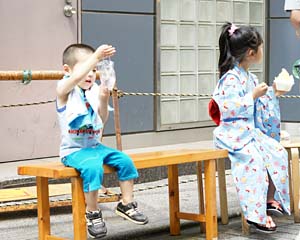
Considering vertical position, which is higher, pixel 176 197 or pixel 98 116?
pixel 98 116

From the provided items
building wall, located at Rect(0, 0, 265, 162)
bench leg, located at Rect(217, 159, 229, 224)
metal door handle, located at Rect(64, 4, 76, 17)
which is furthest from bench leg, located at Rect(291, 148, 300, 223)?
metal door handle, located at Rect(64, 4, 76, 17)

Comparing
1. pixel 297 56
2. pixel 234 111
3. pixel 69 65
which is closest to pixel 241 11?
pixel 297 56

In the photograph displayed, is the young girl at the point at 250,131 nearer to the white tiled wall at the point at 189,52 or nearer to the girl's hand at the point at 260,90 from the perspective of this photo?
the girl's hand at the point at 260,90

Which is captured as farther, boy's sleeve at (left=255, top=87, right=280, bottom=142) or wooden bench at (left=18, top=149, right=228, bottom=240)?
boy's sleeve at (left=255, top=87, right=280, bottom=142)

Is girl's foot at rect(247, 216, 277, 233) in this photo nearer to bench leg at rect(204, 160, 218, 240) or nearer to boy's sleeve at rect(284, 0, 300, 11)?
bench leg at rect(204, 160, 218, 240)

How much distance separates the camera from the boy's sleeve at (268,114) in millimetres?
5543

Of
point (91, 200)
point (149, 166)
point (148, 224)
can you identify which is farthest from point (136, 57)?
point (91, 200)

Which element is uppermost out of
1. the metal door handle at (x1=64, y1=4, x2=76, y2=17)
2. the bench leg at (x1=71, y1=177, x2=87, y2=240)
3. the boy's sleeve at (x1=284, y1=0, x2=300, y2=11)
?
the metal door handle at (x1=64, y1=4, x2=76, y2=17)

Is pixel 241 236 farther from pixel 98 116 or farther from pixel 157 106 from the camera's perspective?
pixel 157 106

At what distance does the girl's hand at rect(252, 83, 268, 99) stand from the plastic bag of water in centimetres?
104

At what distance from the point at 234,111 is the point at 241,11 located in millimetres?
4498

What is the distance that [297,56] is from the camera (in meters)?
9.65

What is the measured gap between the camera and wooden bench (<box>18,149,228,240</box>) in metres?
4.47

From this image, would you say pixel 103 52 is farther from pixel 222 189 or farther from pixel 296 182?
pixel 296 182
